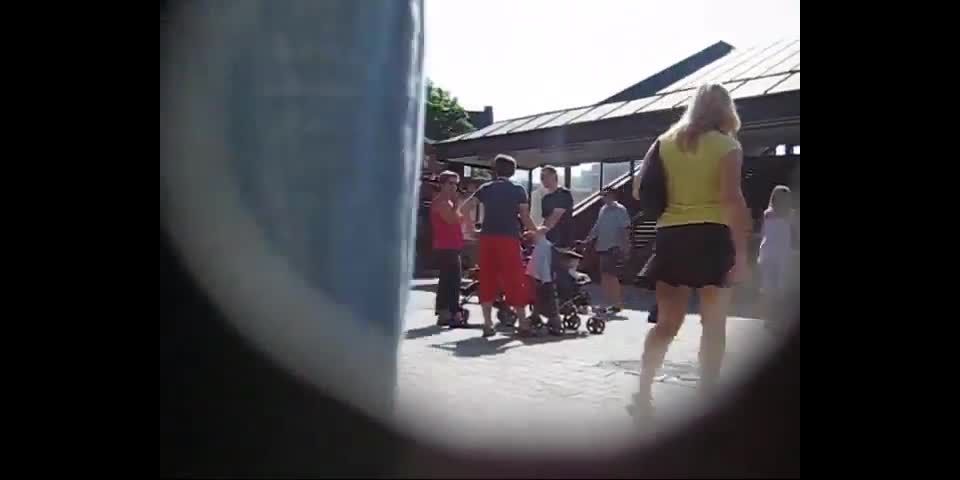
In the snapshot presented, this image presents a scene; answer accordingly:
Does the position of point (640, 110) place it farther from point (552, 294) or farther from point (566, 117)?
point (552, 294)

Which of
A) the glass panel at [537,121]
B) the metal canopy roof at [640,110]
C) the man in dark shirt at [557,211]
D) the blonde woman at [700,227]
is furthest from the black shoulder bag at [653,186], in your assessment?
the glass panel at [537,121]

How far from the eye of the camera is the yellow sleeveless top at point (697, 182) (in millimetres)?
3920

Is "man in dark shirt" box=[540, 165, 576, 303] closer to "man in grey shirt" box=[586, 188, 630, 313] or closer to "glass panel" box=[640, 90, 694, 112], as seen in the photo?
"man in grey shirt" box=[586, 188, 630, 313]

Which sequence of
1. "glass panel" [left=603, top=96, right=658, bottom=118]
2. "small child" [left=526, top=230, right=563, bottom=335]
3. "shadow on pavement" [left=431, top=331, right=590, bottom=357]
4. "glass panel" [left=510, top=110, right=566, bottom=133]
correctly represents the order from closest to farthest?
"shadow on pavement" [left=431, top=331, right=590, bottom=357] → "small child" [left=526, top=230, right=563, bottom=335] → "glass panel" [left=603, top=96, right=658, bottom=118] → "glass panel" [left=510, top=110, right=566, bottom=133]

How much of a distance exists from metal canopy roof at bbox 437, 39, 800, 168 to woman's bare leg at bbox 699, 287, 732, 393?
8.29 metres

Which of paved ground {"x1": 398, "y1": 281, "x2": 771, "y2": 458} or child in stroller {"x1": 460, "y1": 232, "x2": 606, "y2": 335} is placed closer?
paved ground {"x1": 398, "y1": 281, "x2": 771, "y2": 458}

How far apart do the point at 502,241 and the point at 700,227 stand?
3404 mm

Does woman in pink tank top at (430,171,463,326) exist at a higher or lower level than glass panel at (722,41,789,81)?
lower

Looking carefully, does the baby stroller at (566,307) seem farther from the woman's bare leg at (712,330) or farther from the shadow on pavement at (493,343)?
the woman's bare leg at (712,330)

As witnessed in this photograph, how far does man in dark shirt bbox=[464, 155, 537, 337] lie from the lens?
280 inches

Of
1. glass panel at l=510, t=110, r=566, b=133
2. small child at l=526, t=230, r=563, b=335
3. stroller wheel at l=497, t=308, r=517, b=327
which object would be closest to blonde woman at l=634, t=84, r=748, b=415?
small child at l=526, t=230, r=563, b=335
